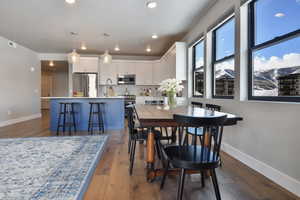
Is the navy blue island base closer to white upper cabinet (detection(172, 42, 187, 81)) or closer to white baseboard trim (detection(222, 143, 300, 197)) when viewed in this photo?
white upper cabinet (detection(172, 42, 187, 81))

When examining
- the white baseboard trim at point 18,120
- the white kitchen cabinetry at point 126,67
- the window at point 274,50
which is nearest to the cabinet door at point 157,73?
the white kitchen cabinetry at point 126,67

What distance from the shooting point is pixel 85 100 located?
498cm

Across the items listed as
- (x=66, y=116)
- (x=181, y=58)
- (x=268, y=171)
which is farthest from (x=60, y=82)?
(x=268, y=171)

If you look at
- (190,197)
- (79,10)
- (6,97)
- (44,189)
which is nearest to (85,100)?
(79,10)

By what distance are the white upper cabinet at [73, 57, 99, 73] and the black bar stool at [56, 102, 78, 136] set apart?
7.73 feet

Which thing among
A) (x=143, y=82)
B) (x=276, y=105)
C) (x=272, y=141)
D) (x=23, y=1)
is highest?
(x=23, y=1)

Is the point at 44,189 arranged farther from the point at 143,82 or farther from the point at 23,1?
the point at 143,82

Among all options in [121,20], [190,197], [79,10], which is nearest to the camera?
[190,197]

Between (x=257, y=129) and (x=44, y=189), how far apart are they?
Result: 2578mm

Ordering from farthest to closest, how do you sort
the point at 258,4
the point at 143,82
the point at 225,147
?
1. the point at 143,82
2. the point at 225,147
3. the point at 258,4

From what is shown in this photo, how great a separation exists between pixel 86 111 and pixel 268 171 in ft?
14.1

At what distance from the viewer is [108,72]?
23.6ft

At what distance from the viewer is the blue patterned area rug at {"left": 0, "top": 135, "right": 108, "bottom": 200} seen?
1.79m

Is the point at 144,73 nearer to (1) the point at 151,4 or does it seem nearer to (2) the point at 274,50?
(1) the point at 151,4
